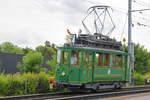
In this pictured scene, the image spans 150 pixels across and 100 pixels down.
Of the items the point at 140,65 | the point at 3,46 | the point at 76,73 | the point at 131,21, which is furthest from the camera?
the point at 3,46

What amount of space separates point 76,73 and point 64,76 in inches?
30.1

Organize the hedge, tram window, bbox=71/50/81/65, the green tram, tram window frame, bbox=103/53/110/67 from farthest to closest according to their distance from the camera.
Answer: tram window frame, bbox=103/53/110/67
tram window, bbox=71/50/81/65
the green tram
the hedge

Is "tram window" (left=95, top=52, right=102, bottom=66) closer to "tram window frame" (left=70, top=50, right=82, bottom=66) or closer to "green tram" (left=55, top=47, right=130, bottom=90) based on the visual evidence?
"green tram" (left=55, top=47, right=130, bottom=90)

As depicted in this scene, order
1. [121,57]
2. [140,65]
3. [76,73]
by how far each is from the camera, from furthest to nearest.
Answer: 1. [140,65]
2. [121,57]
3. [76,73]

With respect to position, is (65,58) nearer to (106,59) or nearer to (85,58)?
(85,58)

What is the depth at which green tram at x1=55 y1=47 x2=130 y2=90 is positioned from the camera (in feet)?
48.7

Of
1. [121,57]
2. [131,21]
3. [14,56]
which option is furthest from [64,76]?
[14,56]

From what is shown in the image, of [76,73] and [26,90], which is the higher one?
[76,73]

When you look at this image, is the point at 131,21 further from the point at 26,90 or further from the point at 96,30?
the point at 26,90

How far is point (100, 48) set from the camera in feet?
54.0

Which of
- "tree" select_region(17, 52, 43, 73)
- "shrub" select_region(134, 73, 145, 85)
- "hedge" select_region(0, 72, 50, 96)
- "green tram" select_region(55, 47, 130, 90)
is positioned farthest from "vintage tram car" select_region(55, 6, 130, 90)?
"tree" select_region(17, 52, 43, 73)

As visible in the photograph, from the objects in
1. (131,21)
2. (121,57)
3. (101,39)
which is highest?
(131,21)

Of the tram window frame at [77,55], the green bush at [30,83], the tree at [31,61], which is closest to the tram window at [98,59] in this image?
the tram window frame at [77,55]

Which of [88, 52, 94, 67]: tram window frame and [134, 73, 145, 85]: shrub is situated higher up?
[88, 52, 94, 67]: tram window frame
